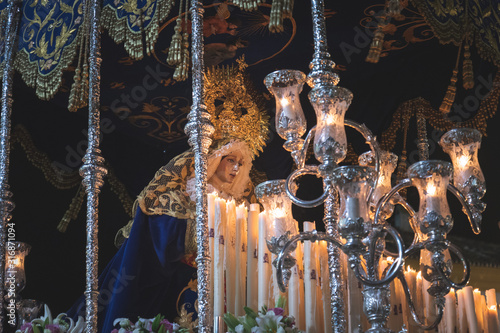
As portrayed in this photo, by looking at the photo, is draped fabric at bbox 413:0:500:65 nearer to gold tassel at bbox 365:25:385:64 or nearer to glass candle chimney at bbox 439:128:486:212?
gold tassel at bbox 365:25:385:64

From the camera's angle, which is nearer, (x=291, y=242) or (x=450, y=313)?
(x=291, y=242)

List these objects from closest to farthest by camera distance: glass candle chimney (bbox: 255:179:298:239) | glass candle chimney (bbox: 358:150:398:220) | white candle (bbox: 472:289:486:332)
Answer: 1. glass candle chimney (bbox: 255:179:298:239)
2. glass candle chimney (bbox: 358:150:398:220)
3. white candle (bbox: 472:289:486:332)

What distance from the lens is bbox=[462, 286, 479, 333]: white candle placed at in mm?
4348

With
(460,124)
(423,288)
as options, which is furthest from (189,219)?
(460,124)

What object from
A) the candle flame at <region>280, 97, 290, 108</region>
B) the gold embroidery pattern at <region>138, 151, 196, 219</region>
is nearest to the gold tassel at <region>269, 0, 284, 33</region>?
the candle flame at <region>280, 97, 290, 108</region>

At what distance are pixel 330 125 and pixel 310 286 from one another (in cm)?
92

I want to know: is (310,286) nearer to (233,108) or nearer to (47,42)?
(233,108)

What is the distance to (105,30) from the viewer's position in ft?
14.0

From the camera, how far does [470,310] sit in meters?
4.38

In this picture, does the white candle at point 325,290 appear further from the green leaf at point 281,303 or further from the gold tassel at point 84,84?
the gold tassel at point 84,84

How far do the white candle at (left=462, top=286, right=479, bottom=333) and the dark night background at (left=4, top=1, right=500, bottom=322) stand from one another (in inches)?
57.2

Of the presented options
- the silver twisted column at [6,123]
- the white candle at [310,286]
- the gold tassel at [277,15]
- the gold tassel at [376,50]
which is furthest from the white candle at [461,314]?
the silver twisted column at [6,123]

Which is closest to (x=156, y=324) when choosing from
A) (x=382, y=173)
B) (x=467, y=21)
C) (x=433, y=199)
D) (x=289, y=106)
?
(x=289, y=106)

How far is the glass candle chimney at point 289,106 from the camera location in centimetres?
308
